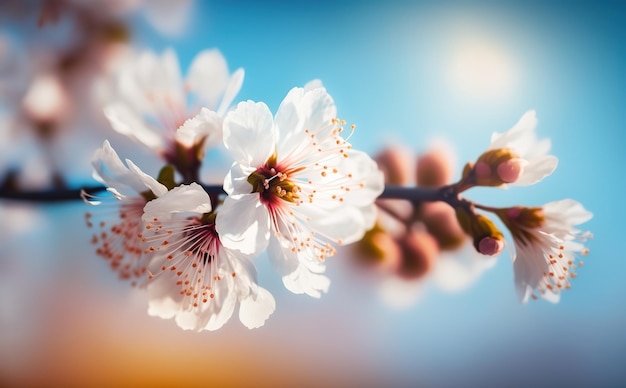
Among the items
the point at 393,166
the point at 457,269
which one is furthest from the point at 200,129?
the point at 457,269

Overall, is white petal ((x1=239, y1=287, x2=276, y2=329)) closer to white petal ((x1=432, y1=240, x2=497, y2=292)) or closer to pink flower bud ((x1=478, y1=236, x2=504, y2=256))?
pink flower bud ((x1=478, y1=236, x2=504, y2=256))

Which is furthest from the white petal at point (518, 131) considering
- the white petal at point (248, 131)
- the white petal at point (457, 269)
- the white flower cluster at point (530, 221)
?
the white petal at point (457, 269)

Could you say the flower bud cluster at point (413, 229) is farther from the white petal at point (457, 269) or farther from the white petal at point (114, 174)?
the white petal at point (114, 174)

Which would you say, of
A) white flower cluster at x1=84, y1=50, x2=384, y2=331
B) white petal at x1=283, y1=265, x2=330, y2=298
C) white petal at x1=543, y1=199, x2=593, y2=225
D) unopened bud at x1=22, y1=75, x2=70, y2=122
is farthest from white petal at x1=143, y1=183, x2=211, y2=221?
unopened bud at x1=22, y1=75, x2=70, y2=122

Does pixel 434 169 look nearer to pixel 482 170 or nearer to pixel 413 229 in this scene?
pixel 413 229

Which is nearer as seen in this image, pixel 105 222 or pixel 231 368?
pixel 105 222

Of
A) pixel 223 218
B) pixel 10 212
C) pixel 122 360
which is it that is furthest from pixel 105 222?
pixel 10 212

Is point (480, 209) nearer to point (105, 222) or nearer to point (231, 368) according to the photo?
point (105, 222)
